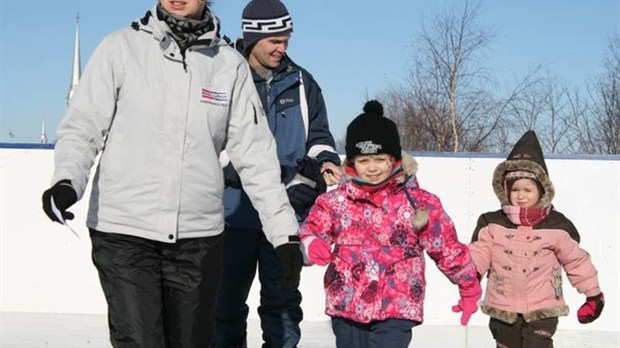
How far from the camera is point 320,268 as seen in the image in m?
7.23

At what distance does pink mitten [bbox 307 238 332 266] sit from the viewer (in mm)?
3832

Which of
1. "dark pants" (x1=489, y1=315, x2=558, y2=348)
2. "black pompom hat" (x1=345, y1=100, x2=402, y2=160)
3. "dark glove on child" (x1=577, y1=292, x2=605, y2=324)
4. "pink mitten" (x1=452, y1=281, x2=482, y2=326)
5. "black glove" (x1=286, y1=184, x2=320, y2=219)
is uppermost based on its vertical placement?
"black pompom hat" (x1=345, y1=100, x2=402, y2=160)

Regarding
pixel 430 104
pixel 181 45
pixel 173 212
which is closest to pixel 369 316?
pixel 173 212

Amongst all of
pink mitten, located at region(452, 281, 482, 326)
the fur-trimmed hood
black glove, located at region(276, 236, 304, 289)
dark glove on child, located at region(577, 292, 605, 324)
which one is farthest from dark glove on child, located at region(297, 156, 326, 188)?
dark glove on child, located at region(577, 292, 605, 324)

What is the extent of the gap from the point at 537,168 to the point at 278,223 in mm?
1796

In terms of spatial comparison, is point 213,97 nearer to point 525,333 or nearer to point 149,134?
point 149,134

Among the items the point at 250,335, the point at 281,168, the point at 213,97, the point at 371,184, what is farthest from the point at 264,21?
the point at 250,335

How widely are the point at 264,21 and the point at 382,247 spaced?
3.81 feet

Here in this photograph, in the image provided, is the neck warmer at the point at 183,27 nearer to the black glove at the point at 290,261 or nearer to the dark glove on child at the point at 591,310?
the black glove at the point at 290,261

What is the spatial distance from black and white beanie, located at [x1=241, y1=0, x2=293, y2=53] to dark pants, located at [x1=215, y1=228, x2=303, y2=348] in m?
0.83

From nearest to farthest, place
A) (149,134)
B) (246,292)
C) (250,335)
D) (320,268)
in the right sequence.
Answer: (149,134)
(246,292)
(250,335)
(320,268)

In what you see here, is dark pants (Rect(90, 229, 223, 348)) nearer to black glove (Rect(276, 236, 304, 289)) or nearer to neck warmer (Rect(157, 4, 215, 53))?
black glove (Rect(276, 236, 304, 289))

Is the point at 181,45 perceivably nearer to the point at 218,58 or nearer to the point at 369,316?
the point at 218,58

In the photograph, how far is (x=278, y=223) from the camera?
11.9ft
